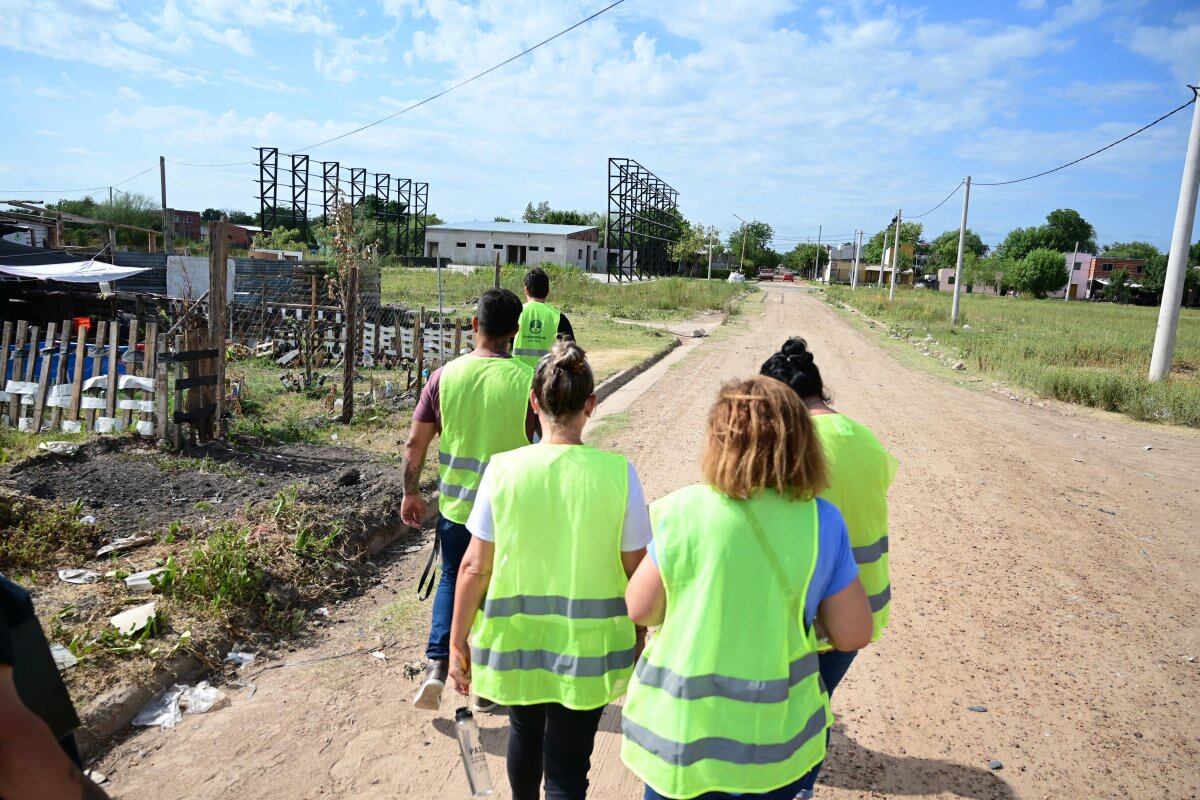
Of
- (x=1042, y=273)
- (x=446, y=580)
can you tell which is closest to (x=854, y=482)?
(x=446, y=580)

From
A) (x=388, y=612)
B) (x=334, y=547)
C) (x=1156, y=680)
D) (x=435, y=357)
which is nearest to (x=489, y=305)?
(x=388, y=612)

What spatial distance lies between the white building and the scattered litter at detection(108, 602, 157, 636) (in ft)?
176

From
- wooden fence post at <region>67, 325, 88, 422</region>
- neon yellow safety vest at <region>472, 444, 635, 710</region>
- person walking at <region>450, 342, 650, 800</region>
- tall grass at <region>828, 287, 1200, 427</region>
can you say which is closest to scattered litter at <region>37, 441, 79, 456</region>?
wooden fence post at <region>67, 325, 88, 422</region>

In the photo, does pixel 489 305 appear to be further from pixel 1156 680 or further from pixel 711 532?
pixel 1156 680

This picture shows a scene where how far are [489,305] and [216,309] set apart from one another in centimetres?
536

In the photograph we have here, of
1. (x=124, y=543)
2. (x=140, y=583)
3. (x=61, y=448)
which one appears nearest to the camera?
(x=140, y=583)

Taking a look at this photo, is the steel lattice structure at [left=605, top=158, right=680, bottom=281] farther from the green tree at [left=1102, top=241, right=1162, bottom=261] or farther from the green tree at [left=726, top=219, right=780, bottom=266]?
the green tree at [left=1102, top=241, right=1162, bottom=261]

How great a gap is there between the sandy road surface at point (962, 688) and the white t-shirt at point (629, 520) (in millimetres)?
1504

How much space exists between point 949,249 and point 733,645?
392 ft

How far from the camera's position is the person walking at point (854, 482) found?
2.68 meters

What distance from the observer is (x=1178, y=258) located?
1456 centimetres

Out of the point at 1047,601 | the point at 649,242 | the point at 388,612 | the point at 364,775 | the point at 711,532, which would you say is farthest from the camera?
the point at 649,242

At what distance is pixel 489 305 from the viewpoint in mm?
3342

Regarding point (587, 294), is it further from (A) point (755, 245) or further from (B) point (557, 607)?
(A) point (755, 245)
